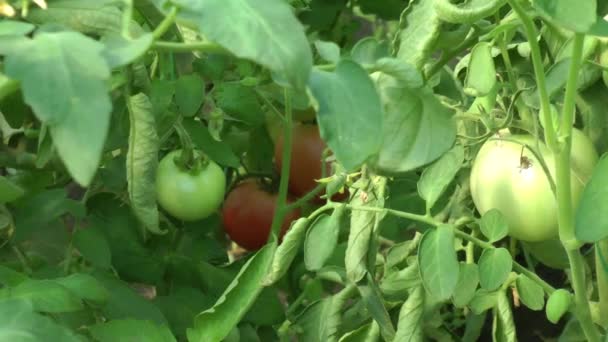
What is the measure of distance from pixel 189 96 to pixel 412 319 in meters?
0.22

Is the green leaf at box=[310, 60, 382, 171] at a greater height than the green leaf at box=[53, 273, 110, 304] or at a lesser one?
greater

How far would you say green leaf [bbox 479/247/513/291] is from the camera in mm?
640

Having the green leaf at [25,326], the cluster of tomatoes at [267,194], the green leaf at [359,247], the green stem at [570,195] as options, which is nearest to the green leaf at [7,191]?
the green leaf at [25,326]

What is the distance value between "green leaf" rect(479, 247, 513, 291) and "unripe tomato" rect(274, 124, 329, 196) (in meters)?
0.42

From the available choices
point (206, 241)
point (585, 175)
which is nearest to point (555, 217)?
point (585, 175)

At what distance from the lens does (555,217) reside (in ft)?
2.27

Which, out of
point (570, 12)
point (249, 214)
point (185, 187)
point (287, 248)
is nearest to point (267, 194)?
point (249, 214)

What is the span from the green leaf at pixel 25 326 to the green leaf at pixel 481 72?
267 mm

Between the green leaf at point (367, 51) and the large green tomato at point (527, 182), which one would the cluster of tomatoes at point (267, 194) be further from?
the green leaf at point (367, 51)

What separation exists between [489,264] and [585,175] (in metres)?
0.10

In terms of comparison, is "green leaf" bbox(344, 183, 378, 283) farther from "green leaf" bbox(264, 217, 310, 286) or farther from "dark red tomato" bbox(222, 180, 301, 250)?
"dark red tomato" bbox(222, 180, 301, 250)

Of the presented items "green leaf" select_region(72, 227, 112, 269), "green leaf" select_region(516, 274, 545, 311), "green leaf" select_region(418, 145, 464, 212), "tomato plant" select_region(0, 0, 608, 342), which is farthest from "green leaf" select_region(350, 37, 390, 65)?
"green leaf" select_region(72, 227, 112, 269)

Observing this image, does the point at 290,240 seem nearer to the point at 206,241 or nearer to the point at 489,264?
the point at 489,264

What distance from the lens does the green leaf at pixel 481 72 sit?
1.98ft
